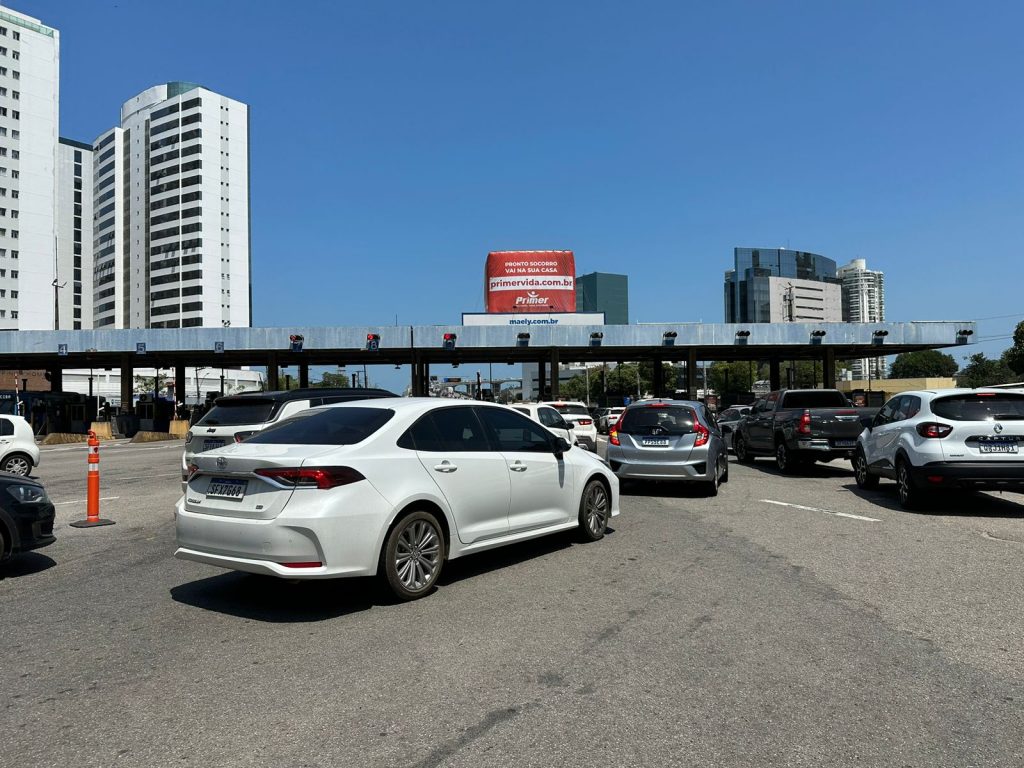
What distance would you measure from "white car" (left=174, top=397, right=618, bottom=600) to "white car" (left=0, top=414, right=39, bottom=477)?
12.4 meters

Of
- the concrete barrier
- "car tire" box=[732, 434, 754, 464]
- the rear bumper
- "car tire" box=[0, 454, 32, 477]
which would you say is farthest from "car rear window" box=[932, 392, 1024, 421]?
the concrete barrier

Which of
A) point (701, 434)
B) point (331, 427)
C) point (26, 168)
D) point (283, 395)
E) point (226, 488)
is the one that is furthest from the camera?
point (26, 168)

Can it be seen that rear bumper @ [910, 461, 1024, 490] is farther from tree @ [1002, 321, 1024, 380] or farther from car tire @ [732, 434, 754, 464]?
tree @ [1002, 321, 1024, 380]

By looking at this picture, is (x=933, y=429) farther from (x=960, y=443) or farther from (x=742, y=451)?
(x=742, y=451)

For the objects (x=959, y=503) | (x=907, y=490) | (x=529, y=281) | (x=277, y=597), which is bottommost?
(x=959, y=503)

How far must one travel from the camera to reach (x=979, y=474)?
9.72 meters

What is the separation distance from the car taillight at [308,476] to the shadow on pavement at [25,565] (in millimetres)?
3618

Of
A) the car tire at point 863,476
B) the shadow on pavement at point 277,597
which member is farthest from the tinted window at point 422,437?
the car tire at point 863,476

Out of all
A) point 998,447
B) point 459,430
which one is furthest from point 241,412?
point 998,447

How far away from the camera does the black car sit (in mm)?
6797

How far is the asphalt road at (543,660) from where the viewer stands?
3434 millimetres

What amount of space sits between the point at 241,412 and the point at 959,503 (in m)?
10.9

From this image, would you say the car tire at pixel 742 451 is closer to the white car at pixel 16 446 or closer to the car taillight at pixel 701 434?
the car taillight at pixel 701 434

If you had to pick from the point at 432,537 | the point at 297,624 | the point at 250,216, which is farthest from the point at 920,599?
the point at 250,216
